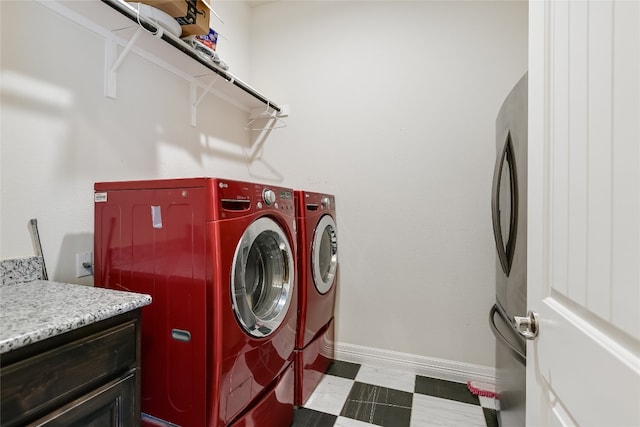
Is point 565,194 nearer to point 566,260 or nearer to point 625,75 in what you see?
point 566,260

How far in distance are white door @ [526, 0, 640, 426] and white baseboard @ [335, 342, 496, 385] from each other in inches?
57.4

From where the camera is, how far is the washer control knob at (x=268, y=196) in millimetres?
1283

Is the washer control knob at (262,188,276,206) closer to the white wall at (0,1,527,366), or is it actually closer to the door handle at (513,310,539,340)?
the white wall at (0,1,527,366)

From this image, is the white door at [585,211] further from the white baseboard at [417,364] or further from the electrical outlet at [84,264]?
the electrical outlet at [84,264]

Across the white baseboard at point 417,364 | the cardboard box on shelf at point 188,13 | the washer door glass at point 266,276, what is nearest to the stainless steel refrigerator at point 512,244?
the white baseboard at point 417,364

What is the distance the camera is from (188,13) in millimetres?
1382

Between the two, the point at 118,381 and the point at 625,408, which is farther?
the point at 118,381

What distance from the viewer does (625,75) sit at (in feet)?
1.30

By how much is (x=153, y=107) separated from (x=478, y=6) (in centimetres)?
215

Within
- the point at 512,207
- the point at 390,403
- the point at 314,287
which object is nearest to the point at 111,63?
the point at 314,287

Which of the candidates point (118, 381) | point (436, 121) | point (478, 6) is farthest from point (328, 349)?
point (478, 6)

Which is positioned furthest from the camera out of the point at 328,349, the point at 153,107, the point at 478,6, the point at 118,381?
the point at 328,349

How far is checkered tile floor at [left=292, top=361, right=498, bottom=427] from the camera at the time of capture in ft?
5.33

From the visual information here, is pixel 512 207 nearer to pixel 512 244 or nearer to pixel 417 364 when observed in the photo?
pixel 512 244
